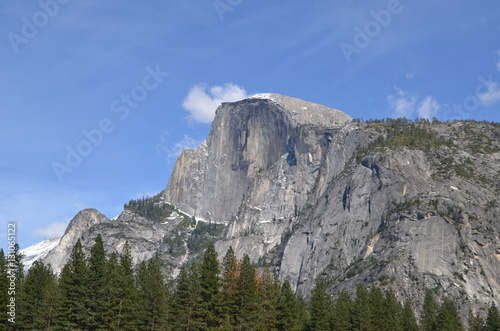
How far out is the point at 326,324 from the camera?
117 m

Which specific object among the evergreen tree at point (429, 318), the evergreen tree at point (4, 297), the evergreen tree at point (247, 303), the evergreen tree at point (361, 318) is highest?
the evergreen tree at point (429, 318)

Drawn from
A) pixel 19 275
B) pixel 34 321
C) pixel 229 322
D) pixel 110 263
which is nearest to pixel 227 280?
pixel 229 322

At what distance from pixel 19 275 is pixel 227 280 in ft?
151

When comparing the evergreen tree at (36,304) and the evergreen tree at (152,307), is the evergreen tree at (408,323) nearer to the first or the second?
the evergreen tree at (152,307)

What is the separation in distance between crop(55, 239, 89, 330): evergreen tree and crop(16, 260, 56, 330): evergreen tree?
424cm

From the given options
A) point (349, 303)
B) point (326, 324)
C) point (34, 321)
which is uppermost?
point (349, 303)

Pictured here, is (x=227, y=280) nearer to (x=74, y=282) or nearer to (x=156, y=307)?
(x=156, y=307)

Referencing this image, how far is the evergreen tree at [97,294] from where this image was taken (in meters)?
89.8

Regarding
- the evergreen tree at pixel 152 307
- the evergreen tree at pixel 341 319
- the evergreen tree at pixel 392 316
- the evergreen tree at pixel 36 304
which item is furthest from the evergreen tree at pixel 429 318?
the evergreen tree at pixel 36 304

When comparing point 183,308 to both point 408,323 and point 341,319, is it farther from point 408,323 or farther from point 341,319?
point 408,323

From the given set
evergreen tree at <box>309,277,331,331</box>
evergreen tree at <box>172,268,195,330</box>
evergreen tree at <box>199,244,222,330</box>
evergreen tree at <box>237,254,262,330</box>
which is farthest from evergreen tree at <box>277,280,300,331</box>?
evergreen tree at <box>199,244,222,330</box>

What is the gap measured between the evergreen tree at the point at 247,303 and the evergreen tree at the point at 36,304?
28.4 metres

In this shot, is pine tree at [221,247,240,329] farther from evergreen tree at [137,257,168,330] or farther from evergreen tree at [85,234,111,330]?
evergreen tree at [85,234,111,330]

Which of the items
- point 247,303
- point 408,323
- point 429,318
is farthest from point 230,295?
point 429,318
